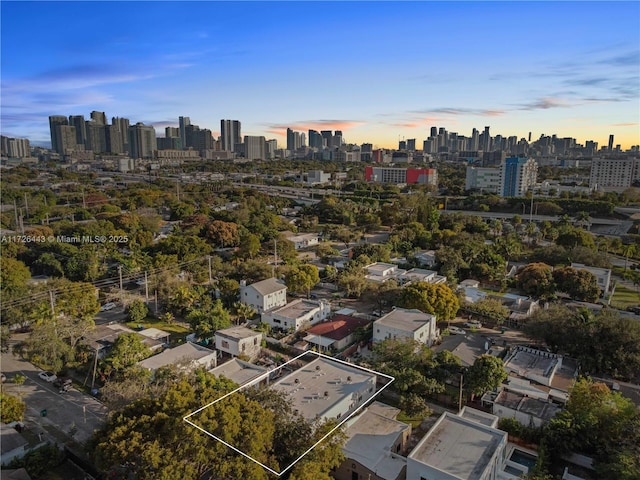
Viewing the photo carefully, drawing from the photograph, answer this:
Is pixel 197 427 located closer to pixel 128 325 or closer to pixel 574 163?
pixel 128 325

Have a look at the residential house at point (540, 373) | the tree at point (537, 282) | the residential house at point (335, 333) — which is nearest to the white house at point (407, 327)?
the residential house at point (335, 333)

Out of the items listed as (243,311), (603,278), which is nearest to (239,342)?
(243,311)

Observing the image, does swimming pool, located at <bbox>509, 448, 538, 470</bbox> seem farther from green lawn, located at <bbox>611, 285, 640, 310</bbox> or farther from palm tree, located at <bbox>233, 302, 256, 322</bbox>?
green lawn, located at <bbox>611, 285, 640, 310</bbox>

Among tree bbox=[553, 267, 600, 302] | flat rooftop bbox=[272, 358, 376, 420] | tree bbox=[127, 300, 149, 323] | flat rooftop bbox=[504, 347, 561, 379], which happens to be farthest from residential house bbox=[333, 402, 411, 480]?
tree bbox=[553, 267, 600, 302]

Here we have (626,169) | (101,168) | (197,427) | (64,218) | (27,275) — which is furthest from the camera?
(101,168)

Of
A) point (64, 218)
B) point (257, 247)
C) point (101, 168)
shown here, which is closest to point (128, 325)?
point (257, 247)

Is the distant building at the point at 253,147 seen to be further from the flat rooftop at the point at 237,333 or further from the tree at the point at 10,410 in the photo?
the tree at the point at 10,410
